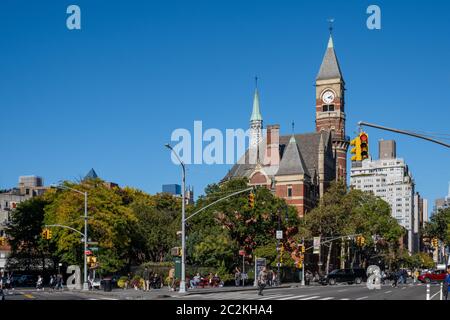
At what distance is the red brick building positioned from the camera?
110438 millimetres

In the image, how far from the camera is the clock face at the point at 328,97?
137625 millimetres

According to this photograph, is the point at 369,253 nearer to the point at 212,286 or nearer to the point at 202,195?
the point at 202,195

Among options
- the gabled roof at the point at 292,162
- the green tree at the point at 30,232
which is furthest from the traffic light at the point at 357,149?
the gabled roof at the point at 292,162

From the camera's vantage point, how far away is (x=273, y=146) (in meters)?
119

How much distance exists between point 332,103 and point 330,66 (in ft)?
28.7

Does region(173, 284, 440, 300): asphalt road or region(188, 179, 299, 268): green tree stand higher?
region(188, 179, 299, 268): green tree

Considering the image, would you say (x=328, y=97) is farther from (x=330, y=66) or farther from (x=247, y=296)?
(x=247, y=296)

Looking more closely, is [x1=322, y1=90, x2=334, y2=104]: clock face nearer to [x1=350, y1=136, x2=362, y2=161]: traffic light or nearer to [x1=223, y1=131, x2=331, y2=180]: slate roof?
[x1=223, y1=131, x2=331, y2=180]: slate roof

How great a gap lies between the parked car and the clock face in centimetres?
6493

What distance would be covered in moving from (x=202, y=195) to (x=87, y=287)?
114 ft

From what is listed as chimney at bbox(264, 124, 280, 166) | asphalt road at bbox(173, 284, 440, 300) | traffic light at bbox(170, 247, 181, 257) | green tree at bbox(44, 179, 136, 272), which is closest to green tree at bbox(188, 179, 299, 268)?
green tree at bbox(44, 179, 136, 272)

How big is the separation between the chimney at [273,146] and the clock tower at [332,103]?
1602 cm

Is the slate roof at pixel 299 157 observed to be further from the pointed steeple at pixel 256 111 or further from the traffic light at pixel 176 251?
the traffic light at pixel 176 251
